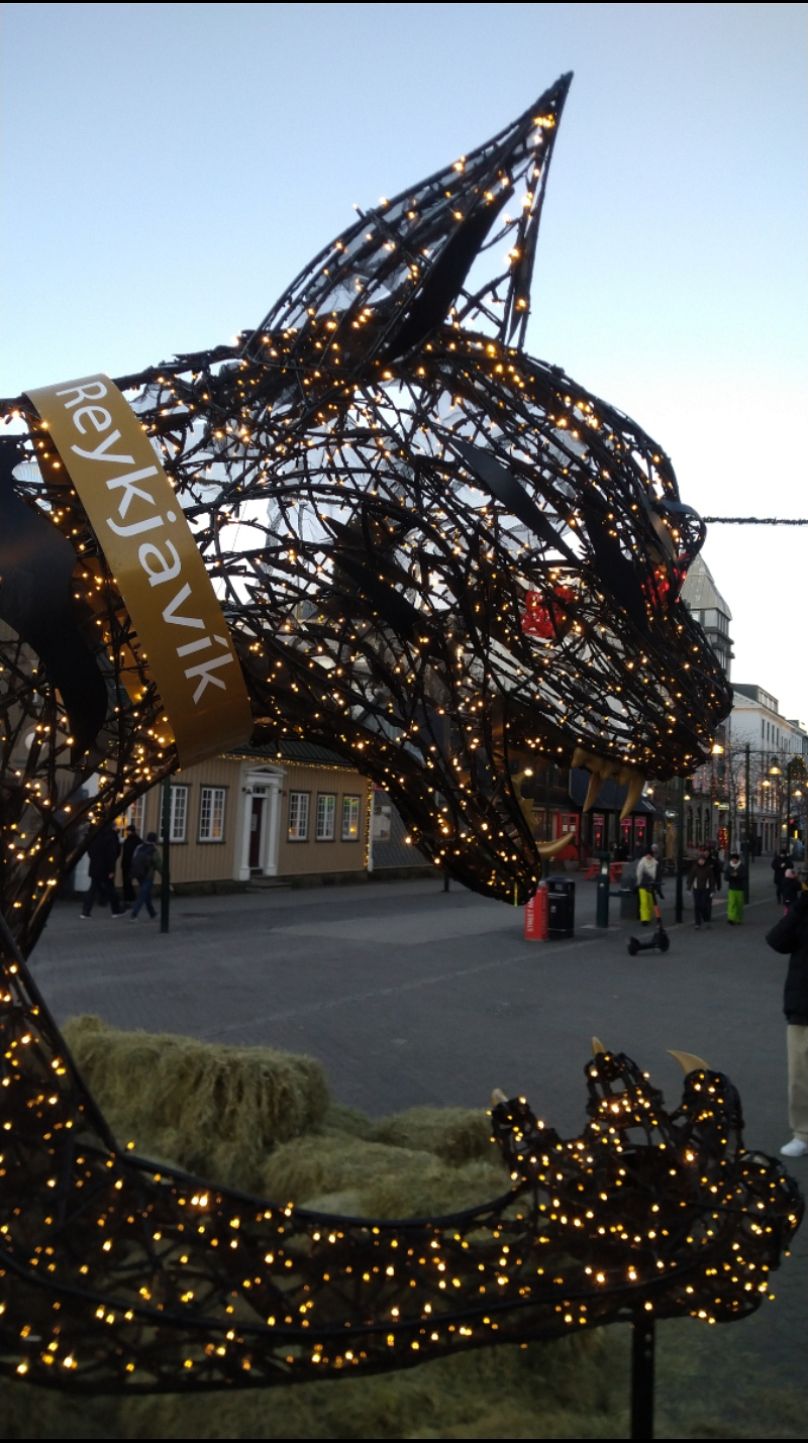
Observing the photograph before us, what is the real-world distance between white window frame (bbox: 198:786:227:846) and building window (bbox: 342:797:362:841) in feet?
19.4

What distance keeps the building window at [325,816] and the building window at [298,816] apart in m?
0.58

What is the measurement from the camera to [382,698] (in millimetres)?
5711

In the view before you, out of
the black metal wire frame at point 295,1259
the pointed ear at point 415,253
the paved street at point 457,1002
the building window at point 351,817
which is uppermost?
the pointed ear at point 415,253

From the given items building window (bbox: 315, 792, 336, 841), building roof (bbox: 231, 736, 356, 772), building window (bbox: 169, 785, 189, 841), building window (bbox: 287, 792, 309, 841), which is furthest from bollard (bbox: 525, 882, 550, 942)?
building window (bbox: 315, 792, 336, 841)

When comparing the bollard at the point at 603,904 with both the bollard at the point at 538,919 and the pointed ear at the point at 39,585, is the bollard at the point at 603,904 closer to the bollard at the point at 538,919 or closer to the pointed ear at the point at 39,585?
the bollard at the point at 538,919

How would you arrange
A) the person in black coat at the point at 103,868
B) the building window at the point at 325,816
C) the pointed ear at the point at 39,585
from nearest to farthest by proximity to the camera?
the pointed ear at the point at 39,585, the person in black coat at the point at 103,868, the building window at the point at 325,816

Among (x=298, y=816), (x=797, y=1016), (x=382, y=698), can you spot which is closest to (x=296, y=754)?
(x=298, y=816)

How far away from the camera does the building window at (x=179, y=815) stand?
2458 cm

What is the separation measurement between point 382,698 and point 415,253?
2.14m

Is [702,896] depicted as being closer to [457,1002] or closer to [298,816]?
[457,1002]

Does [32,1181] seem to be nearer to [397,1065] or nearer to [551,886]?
[397,1065]

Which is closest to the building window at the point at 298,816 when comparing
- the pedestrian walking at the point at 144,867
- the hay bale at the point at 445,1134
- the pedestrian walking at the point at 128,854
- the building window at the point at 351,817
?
the building window at the point at 351,817

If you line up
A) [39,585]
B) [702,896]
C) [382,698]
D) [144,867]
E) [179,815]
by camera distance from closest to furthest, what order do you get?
[39,585] < [382,698] < [144,867] < [702,896] < [179,815]

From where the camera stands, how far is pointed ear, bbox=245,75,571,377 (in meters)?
4.77
